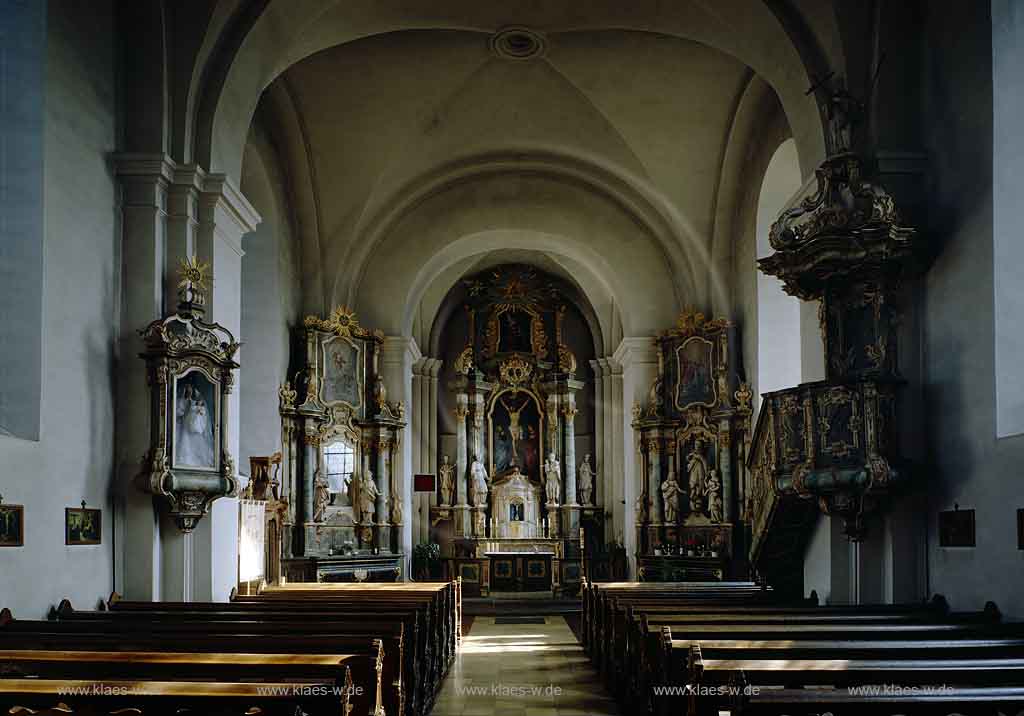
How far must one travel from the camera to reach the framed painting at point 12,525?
7438mm

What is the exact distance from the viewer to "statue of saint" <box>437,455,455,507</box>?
24.4 meters

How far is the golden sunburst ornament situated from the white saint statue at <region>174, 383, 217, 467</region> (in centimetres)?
91

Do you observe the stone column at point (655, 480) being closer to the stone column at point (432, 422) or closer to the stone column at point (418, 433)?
the stone column at point (418, 433)

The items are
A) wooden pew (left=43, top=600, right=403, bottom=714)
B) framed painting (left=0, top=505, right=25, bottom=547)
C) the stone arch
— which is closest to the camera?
wooden pew (left=43, top=600, right=403, bottom=714)

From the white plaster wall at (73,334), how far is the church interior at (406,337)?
4cm

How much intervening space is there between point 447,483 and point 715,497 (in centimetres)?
892

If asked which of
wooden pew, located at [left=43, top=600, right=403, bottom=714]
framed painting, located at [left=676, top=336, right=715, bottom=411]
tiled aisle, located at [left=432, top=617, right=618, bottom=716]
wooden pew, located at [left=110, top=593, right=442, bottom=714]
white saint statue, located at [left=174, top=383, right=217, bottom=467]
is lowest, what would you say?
tiled aisle, located at [left=432, top=617, right=618, bottom=716]

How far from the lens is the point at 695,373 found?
17.4 m

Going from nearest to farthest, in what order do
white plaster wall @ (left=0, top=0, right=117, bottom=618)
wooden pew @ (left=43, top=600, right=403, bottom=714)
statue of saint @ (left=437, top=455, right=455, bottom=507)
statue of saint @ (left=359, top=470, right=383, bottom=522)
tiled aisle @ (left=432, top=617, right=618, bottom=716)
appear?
wooden pew @ (left=43, top=600, right=403, bottom=714) → white plaster wall @ (left=0, top=0, right=117, bottom=618) → tiled aisle @ (left=432, top=617, right=618, bottom=716) → statue of saint @ (left=359, top=470, right=383, bottom=522) → statue of saint @ (left=437, top=455, right=455, bottom=507)

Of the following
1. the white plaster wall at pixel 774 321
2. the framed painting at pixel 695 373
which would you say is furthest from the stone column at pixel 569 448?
the white plaster wall at pixel 774 321

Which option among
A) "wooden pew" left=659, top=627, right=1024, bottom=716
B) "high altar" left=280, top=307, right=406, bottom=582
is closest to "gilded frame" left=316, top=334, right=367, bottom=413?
"high altar" left=280, top=307, right=406, bottom=582

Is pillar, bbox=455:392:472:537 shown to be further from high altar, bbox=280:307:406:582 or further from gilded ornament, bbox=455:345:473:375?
high altar, bbox=280:307:406:582

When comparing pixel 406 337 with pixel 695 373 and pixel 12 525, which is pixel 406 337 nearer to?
pixel 695 373

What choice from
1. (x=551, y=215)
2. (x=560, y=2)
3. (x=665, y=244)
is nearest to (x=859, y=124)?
(x=560, y=2)
